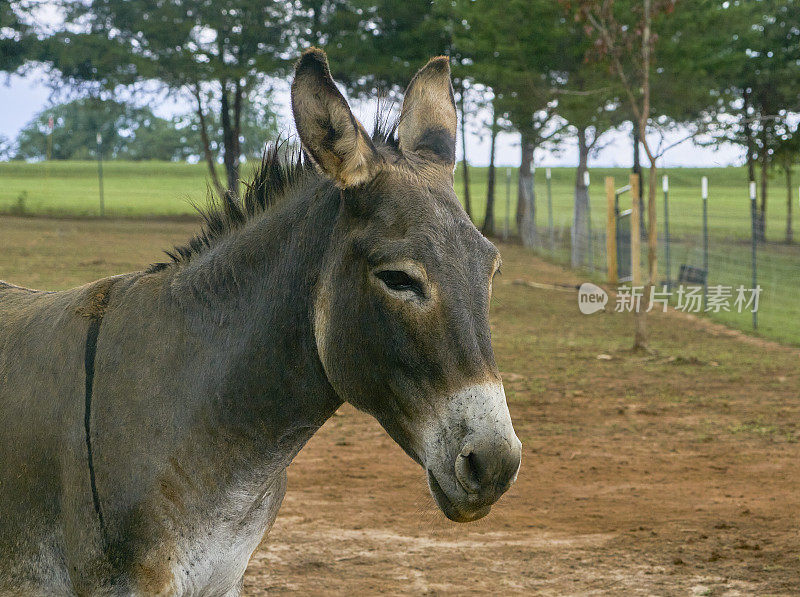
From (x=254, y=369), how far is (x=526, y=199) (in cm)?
3064

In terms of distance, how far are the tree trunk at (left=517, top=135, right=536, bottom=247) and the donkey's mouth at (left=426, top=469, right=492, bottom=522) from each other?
93.0ft

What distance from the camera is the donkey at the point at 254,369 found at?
2184mm

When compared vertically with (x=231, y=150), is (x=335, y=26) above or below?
above

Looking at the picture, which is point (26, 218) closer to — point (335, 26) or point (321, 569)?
point (335, 26)

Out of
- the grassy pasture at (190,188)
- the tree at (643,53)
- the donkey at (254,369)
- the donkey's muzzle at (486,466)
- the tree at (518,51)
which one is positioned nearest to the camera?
the donkey's muzzle at (486,466)

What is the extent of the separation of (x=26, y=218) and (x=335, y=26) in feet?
46.9

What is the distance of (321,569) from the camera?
480 cm

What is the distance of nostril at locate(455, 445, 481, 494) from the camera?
2.08 metres

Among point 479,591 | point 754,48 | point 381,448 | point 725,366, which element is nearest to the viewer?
point 479,591

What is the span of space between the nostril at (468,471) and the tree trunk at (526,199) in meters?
28.4

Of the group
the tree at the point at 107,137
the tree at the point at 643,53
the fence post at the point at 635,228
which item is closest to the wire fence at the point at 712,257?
the fence post at the point at 635,228

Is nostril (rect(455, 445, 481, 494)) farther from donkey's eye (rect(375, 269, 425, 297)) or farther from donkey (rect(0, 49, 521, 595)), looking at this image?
donkey's eye (rect(375, 269, 425, 297))

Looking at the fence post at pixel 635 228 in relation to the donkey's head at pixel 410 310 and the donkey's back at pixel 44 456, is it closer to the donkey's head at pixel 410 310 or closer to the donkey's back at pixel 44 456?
the donkey's head at pixel 410 310

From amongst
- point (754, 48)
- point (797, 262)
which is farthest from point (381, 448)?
point (754, 48)
